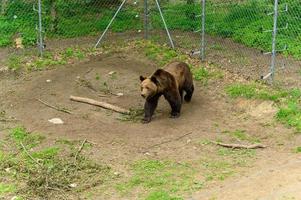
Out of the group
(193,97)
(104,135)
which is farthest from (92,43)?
(104,135)

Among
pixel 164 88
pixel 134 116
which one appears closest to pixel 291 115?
pixel 164 88

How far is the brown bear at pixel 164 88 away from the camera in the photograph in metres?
9.73

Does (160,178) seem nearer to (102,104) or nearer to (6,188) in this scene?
(6,188)

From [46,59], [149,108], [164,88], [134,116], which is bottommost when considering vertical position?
[134,116]

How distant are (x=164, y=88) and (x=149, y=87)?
32 cm

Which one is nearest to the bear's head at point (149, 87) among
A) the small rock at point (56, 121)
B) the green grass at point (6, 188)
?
the small rock at point (56, 121)

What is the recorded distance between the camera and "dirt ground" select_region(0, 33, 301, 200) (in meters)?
7.55

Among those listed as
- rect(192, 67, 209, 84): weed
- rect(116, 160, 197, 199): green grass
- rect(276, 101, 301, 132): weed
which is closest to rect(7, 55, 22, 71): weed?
rect(192, 67, 209, 84): weed

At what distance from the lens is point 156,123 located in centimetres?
991

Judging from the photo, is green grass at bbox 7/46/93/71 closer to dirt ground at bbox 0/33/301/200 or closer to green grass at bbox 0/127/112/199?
dirt ground at bbox 0/33/301/200

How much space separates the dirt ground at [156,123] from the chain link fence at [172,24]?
93 cm

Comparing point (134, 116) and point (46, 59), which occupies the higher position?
point (46, 59)

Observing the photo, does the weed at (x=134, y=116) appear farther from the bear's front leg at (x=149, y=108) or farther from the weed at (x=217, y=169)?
the weed at (x=217, y=169)

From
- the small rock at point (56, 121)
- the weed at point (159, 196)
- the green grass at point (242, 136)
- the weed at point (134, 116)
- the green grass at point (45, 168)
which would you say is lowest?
the weed at point (134, 116)
